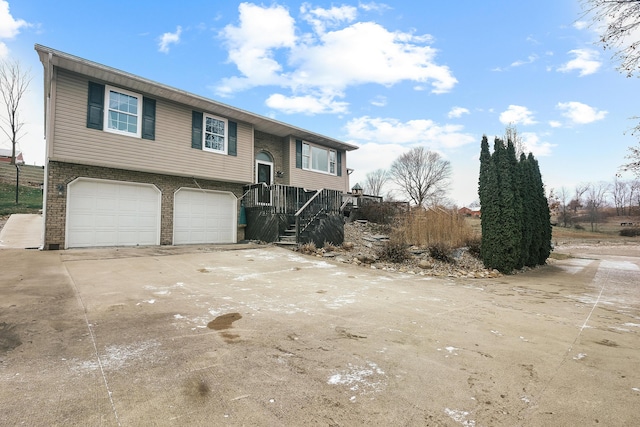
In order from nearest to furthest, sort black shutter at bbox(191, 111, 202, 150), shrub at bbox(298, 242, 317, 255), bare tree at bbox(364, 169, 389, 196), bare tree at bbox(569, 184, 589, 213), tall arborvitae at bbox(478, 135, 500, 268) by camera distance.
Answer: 1. tall arborvitae at bbox(478, 135, 500, 268)
2. shrub at bbox(298, 242, 317, 255)
3. black shutter at bbox(191, 111, 202, 150)
4. bare tree at bbox(364, 169, 389, 196)
5. bare tree at bbox(569, 184, 589, 213)

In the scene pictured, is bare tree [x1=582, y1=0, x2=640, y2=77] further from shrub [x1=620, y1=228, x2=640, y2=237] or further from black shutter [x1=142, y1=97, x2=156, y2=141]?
shrub [x1=620, y1=228, x2=640, y2=237]

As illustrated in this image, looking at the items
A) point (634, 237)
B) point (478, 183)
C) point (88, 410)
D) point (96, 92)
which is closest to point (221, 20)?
point (96, 92)

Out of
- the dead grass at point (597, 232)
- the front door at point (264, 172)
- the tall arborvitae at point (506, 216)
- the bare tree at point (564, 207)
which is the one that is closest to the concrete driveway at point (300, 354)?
the tall arborvitae at point (506, 216)

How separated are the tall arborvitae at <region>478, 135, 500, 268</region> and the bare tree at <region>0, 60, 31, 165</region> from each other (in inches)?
1159

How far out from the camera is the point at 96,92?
29.7 feet

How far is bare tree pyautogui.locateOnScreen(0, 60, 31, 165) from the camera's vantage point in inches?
819

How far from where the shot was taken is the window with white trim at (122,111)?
929 cm

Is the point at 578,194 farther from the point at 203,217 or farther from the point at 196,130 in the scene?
the point at 196,130

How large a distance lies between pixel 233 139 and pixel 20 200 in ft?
48.2

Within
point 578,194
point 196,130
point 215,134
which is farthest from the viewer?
point 578,194

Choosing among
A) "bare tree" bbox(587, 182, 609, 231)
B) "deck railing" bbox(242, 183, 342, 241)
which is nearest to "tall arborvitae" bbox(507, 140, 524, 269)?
"deck railing" bbox(242, 183, 342, 241)

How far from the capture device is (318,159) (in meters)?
15.5

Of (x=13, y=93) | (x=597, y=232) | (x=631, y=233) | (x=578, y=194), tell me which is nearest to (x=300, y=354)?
(x=13, y=93)

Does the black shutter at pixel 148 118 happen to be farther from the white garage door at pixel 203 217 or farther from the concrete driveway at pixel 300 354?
the concrete driveway at pixel 300 354
